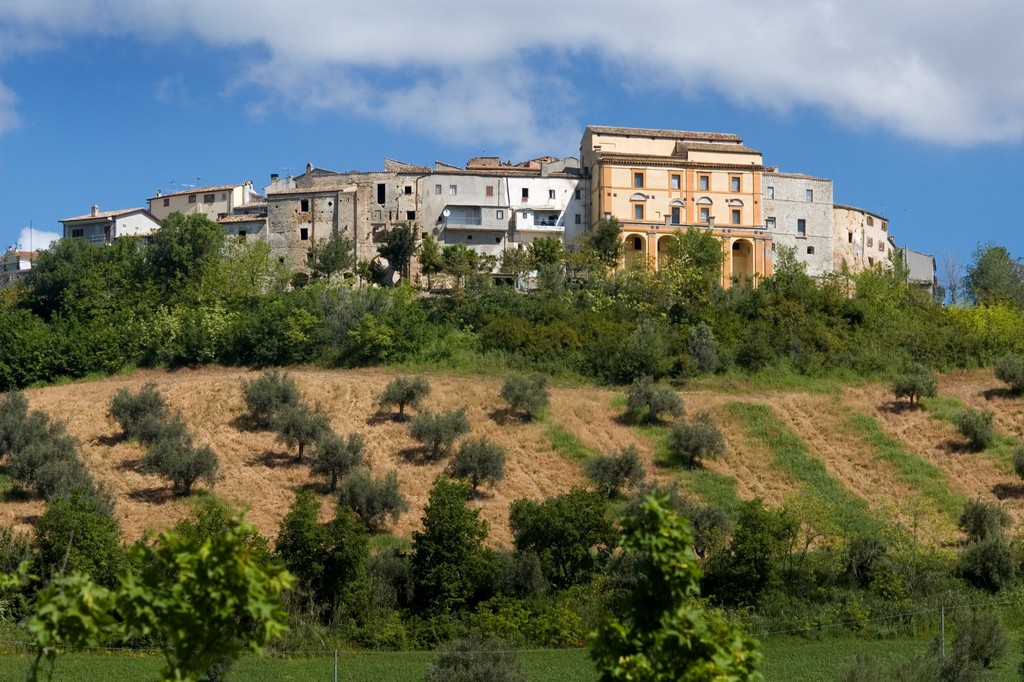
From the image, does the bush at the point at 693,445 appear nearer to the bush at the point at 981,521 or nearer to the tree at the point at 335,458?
the bush at the point at 981,521

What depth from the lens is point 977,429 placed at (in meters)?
45.5

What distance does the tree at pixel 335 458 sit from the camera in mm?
41375

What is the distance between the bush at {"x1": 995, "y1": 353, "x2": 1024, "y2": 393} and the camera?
50.6 m

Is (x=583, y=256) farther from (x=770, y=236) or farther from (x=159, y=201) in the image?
(x=159, y=201)

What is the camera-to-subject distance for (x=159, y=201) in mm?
80312

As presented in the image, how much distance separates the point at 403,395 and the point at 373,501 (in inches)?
374

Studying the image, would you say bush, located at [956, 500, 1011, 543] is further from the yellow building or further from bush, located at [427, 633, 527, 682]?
the yellow building

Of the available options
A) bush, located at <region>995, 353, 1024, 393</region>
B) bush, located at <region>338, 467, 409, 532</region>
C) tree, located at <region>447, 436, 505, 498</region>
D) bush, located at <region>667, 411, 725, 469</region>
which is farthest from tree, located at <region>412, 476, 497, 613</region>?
bush, located at <region>995, 353, 1024, 393</region>

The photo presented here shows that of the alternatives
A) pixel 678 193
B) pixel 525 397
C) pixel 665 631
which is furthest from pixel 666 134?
pixel 665 631

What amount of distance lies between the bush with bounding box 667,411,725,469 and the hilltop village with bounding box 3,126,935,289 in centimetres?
2486

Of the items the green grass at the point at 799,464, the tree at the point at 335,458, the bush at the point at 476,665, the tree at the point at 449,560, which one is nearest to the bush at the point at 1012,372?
the green grass at the point at 799,464

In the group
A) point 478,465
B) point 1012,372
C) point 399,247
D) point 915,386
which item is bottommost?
point 478,465

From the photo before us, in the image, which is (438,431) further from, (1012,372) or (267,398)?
(1012,372)

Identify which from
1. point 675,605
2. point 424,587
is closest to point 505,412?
point 424,587
